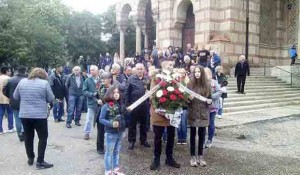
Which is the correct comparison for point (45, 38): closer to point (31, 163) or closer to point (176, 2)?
point (176, 2)

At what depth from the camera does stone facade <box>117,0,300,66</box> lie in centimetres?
1986

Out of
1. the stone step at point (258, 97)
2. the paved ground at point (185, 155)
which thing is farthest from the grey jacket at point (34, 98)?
the stone step at point (258, 97)

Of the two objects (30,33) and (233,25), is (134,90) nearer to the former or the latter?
(233,25)

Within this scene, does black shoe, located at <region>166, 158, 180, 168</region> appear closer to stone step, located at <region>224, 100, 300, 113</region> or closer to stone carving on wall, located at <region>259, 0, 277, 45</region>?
stone step, located at <region>224, 100, 300, 113</region>

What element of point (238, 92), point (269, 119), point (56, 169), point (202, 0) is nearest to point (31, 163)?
point (56, 169)

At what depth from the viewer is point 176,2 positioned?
2220 cm

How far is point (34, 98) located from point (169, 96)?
238 cm

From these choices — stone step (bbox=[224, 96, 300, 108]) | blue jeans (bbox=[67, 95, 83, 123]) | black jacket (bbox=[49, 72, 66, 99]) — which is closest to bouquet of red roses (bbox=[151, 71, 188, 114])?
blue jeans (bbox=[67, 95, 83, 123])

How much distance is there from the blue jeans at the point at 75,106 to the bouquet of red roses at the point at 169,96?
4.99 meters

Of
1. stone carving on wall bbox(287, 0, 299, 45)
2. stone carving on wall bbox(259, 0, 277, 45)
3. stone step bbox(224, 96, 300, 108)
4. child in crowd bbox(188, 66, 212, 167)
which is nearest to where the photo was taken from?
child in crowd bbox(188, 66, 212, 167)

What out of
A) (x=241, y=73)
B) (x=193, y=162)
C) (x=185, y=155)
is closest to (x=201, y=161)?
(x=193, y=162)

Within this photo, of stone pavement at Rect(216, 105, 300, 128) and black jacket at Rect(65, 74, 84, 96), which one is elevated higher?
black jacket at Rect(65, 74, 84, 96)

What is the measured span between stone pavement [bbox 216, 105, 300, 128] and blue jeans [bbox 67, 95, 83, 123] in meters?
4.13

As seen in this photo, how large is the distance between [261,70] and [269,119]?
10.1m
